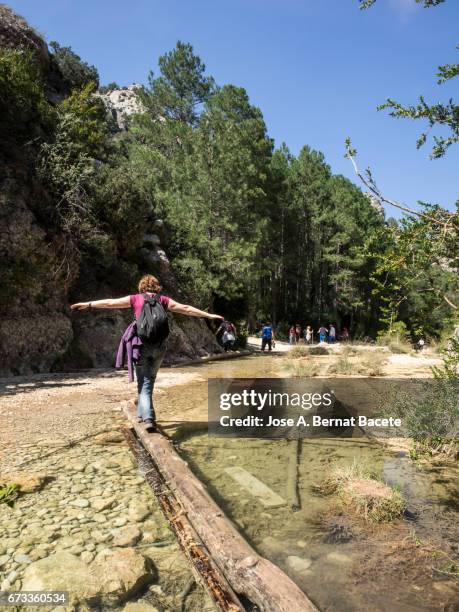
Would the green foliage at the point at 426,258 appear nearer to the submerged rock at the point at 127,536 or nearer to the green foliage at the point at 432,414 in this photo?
the green foliage at the point at 432,414

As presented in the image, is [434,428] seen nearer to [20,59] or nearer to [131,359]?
[131,359]

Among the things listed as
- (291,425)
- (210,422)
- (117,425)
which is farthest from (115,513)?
(291,425)

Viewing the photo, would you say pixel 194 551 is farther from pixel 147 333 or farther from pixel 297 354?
pixel 297 354

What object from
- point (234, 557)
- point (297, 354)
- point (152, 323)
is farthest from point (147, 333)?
point (297, 354)

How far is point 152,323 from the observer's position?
573cm

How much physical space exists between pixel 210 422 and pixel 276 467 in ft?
7.55

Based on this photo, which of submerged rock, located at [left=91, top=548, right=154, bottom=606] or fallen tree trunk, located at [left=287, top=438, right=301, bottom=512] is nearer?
submerged rock, located at [left=91, top=548, right=154, bottom=606]

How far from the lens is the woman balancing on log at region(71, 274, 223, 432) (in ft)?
18.9

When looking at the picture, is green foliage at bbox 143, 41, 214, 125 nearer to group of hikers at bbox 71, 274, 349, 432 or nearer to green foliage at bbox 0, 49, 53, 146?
green foliage at bbox 0, 49, 53, 146

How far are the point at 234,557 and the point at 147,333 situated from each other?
3333 mm

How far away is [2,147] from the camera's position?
1427cm

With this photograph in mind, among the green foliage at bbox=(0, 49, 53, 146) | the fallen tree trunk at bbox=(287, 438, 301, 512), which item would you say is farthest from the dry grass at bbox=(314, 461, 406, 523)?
the green foliage at bbox=(0, 49, 53, 146)

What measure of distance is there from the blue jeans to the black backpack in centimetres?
17

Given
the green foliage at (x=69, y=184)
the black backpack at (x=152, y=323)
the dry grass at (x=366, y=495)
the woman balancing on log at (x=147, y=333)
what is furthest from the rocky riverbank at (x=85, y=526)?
the green foliage at (x=69, y=184)
